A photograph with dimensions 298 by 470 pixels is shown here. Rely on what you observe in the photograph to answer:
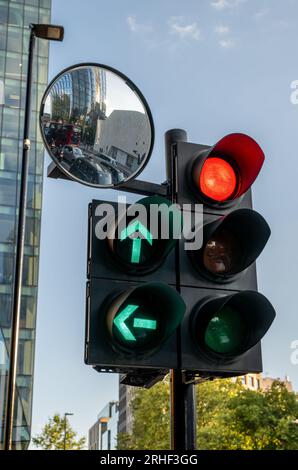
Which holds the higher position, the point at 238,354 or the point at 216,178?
the point at 216,178

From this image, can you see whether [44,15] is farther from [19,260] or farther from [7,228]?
[19,260]

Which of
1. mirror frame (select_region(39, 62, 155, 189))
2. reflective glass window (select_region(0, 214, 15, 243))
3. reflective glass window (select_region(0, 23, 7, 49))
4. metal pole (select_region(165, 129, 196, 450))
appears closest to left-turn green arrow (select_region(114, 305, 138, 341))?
metal pole (select_region(165, 129, 196, 450))

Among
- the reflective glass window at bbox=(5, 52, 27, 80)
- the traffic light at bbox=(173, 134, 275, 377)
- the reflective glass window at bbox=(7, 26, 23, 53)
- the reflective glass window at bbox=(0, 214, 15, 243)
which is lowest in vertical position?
the traffic light at bbox=(173, 134, 275, 377)

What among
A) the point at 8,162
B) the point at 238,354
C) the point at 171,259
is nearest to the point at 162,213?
the point at 171,259

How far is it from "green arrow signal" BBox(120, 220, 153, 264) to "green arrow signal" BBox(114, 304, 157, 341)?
25 centimetres

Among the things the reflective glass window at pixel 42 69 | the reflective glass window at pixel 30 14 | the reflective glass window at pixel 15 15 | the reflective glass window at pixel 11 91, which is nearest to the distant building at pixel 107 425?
the reflective glass window at pixel 42 69

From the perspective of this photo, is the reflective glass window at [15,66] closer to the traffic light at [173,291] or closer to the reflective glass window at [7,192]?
the reflective glass window at [7,192]

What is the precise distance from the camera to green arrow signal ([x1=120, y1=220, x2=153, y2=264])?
3135 mm

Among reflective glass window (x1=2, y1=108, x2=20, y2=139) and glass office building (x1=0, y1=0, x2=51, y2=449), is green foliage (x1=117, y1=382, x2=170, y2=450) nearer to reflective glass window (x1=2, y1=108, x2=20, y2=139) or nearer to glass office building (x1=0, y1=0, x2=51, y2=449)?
glass office building (x1=0, y1=0, x2=51, y2=449)

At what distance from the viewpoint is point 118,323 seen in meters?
3.04

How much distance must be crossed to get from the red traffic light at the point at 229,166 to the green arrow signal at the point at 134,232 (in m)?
0.59
